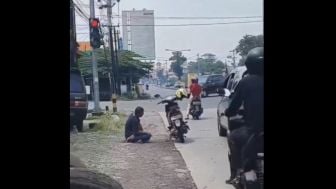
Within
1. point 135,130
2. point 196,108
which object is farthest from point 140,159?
point 196,108

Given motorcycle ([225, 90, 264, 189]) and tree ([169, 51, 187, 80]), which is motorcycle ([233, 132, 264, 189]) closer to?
motorcycle ([225, 90, 264, 189])

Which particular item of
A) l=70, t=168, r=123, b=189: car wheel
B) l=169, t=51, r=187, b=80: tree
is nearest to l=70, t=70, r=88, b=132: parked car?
l=70, t=168, r=123, b=189: car wheel

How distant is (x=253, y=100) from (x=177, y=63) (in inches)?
20.8

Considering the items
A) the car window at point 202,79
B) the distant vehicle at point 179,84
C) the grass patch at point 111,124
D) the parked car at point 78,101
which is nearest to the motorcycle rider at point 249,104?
the car window at point 202,79

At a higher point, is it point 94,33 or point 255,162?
point 94,33

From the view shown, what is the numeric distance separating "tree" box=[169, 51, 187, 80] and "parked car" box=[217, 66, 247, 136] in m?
0.30

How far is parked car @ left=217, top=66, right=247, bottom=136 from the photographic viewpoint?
2730 millimetres

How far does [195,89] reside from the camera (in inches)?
112

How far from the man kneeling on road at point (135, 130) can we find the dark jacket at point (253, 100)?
0.58 meters

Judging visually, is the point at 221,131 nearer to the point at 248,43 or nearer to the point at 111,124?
the point at 248,43

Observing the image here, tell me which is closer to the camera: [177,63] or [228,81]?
[228,81]

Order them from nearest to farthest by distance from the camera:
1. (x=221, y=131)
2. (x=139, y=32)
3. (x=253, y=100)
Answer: (x=253, y=100) → (x=221, y=131) → (x=139, y=32)
